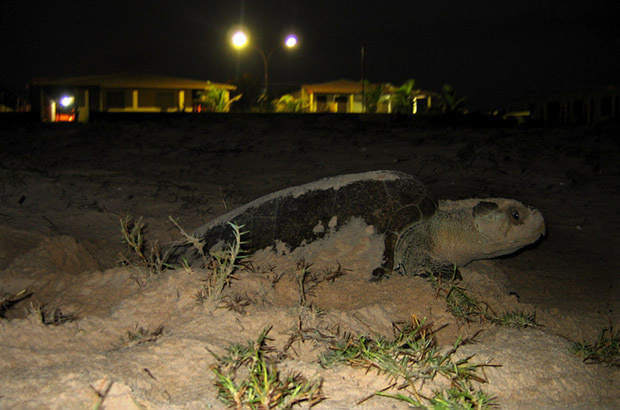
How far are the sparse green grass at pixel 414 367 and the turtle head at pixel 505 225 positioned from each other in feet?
5.14

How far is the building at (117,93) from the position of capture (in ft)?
60.1

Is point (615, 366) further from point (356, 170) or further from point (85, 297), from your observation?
point (356, 170)

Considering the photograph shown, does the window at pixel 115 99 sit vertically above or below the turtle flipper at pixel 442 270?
above

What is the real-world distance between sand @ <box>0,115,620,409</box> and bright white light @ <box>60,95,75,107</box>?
12323mm

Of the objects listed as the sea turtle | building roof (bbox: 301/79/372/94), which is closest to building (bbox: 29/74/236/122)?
building roof (bbox: 301/79/372/94)

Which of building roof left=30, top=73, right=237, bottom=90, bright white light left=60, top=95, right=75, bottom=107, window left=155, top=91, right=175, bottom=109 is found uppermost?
building roof left=30, top=73, right=237, bottom=90

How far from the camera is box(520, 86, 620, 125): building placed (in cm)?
1720

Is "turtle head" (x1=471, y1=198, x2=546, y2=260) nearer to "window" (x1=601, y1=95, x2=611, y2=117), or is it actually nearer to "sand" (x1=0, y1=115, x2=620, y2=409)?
"sand" (x1=0, y1=115, x2=620, y2=409)

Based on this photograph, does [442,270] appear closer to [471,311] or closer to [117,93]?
[471,311]

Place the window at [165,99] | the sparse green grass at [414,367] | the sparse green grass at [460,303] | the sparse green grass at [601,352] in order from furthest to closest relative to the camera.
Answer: the window at [165,99] → the sparse green grass at [460,303] → the sparse green grass at [601,352] → the sparse green grass at [414,367]

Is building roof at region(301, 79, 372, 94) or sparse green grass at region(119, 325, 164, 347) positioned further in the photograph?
building roof at region(301, 79, 372, 94)

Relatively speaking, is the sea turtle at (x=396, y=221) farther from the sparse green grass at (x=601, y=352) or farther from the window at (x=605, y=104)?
the window at (x=605, y=104)

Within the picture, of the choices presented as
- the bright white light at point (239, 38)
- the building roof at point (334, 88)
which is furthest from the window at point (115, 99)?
the bright white light at point (239, 38)

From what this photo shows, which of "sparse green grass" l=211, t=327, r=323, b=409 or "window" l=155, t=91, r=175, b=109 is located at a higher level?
"window" l=155, t=91, r=175, b=109
